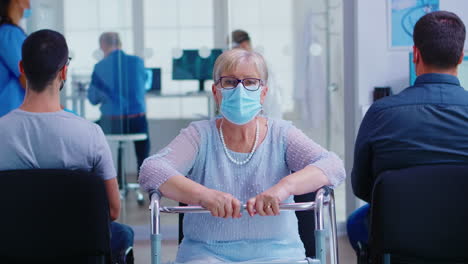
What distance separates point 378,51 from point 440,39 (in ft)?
7.06

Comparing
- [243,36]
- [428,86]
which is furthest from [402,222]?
[243,36]

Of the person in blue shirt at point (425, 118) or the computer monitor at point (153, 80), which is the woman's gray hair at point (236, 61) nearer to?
the person in blue shirt at point (425, 118)

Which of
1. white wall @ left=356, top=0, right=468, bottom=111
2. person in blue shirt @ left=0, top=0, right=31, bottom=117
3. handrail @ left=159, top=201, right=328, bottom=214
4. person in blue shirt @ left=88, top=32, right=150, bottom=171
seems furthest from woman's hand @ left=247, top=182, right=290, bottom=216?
person in blue shirt @ left=88, top=32, right=150, bottom=171

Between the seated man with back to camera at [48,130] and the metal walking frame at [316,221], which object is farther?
the seated man with back to camera at [48,130]

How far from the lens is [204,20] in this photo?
5.52 metres

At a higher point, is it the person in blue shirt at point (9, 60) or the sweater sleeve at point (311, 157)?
the person in blue shirt at point (9, 60)

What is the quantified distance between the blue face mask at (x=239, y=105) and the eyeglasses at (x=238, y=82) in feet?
0.05

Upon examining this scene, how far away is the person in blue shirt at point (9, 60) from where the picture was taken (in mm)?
3471

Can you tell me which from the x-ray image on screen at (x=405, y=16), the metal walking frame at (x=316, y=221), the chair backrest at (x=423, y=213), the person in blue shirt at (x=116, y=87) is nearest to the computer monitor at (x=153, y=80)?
the person in blue shirt at (x=116, y=87)

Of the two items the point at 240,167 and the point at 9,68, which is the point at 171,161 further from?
the point at 9,68

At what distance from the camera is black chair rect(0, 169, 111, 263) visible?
1872 mm

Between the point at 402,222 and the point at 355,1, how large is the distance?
270 centimetres

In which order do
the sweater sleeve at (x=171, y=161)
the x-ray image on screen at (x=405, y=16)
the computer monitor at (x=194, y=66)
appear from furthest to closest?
the computer monitor at (x=194, y=66)
the x-ray image on screen at (x=405, y=16)
the sweater sleeve at (x=171, y=161)

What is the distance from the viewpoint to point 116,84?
495 centimetres
